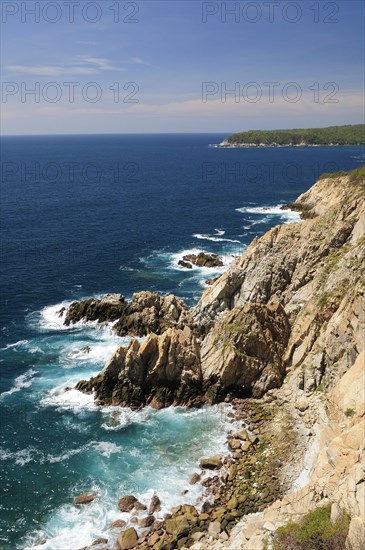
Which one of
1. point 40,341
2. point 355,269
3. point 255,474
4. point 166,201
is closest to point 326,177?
point 166,201

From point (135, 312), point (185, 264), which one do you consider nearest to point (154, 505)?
point (135, 312)

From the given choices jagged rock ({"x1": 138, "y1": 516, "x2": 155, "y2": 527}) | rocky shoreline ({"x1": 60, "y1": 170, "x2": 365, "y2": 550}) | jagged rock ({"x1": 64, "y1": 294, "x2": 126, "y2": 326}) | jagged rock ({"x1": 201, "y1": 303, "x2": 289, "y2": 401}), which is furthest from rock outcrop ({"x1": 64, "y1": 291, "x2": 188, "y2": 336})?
jagged rock ({"x1": 138, "y1": 516, "x2": 155, "y2": 527})

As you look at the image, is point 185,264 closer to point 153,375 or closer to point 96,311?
point 96,311

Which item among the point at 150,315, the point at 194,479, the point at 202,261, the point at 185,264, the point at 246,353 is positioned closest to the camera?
the point at 194,479

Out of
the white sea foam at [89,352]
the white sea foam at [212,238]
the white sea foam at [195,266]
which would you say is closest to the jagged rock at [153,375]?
the white sea foam at [89,352]

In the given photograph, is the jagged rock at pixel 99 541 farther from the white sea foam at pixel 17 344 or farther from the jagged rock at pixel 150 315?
the white sea foam at pixel 17 344

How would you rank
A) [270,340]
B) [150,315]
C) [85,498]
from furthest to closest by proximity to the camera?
[150,315] → [270,340] → [85,498]
